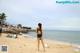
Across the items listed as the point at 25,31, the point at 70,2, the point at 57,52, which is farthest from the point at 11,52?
the point at 25,31

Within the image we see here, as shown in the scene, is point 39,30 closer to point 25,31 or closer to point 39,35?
point 39,35

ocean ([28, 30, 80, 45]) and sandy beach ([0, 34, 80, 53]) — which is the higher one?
sandy beach ([0, 34, 80, 53])

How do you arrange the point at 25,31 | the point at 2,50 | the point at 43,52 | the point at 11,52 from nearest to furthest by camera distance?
the point at 2,50 < the point at 11,52 < the point at 43,52 < the point at 25,31

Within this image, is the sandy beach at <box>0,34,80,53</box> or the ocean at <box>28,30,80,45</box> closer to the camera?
the sandy beach at <box>0,34,80,53</box>

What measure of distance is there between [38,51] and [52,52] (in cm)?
34

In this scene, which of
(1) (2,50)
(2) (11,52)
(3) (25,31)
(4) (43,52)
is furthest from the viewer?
(3) (25,31)

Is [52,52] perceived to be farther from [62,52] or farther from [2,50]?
[2,50]

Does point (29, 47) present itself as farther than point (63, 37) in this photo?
No

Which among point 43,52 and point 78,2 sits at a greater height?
point 78,2

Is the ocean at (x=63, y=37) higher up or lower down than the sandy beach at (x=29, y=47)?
lower down

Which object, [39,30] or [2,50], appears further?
[39,30]

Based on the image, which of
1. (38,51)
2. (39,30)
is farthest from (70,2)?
(38,51)

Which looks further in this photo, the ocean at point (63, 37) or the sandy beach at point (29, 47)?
the ocean at point (63, 37)

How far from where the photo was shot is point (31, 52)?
6.32 metres
